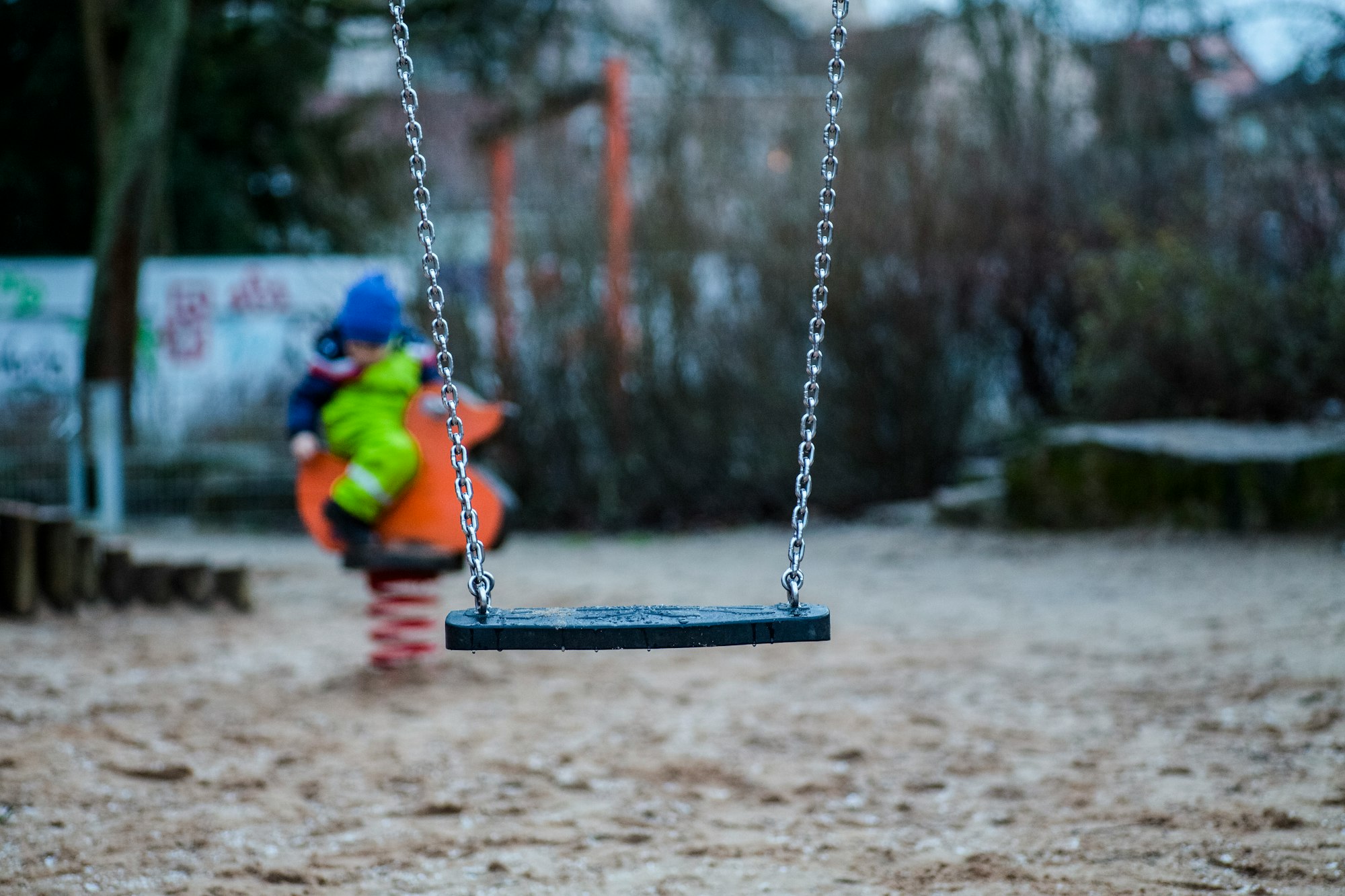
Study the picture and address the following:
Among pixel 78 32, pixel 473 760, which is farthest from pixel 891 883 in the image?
pixel 78 32

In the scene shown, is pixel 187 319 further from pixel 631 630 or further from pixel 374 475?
pixel 631 630

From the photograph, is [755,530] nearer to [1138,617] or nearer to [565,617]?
[1138,617]

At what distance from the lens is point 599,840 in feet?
9.86

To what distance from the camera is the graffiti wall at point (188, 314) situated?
11.3m

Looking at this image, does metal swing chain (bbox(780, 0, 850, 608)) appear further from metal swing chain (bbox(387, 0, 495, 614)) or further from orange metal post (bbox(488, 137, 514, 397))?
orange metal post (bbox(488, 137, 514, 397))

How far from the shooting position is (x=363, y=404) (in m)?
4.64

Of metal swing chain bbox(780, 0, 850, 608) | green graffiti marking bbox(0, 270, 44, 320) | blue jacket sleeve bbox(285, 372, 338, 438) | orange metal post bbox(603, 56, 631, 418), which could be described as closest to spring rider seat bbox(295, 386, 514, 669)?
blue jacket sleeve bbox(285, 372, 338, 438)

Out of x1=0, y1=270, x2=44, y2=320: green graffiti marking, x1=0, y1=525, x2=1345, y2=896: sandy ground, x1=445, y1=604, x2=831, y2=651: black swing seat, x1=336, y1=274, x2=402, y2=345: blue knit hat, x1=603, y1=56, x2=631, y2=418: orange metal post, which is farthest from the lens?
x1=0, y1=270, x2=44, y2=320: green graffiti marking

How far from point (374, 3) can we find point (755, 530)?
537 centimetres

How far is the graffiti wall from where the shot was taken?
37.2 ft

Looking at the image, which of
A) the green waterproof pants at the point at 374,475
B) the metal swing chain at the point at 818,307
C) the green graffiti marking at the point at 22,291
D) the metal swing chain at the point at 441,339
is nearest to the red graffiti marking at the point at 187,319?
the green graffiti marking at the point at 22,291

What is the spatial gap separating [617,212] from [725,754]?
6.20 metres

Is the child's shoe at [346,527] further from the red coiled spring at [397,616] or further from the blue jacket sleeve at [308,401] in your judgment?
the blue jacket sleeve at [308,401]

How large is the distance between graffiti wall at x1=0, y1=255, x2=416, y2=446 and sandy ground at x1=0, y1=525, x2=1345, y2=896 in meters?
5.96
